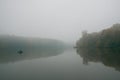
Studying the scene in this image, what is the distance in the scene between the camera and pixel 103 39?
3453cm

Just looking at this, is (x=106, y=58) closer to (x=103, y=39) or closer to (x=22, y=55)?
(x=22, y=55)

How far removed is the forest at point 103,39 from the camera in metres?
32.2

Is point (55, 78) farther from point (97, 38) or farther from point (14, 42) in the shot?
point (14, 42)

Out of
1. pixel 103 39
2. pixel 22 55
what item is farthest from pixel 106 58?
pixel 103 39

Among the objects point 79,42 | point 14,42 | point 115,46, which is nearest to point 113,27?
point 115,46

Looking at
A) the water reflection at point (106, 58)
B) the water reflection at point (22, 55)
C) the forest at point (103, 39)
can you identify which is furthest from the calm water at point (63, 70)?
the forest at point (103, 39)

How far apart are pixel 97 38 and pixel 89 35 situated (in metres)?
3.94

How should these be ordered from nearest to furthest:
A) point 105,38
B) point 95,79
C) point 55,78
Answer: point 95,79 < point 55,78 < point 105,38

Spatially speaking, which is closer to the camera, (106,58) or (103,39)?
(106,58)

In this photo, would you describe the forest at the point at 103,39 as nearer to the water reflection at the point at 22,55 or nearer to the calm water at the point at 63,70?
the water reflection at the point at 22,55

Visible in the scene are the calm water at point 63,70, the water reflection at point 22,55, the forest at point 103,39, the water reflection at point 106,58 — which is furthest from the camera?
the forest at point 103,39

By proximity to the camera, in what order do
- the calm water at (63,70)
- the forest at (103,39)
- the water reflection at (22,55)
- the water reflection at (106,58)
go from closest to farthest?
the calm water at (63,70) → the water reflection at (106,58) → the water reflection at (22,55) → the forest at (103,39)

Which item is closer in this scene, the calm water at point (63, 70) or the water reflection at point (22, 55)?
the calm water at point (63, 70)

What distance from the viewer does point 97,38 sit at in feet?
120
